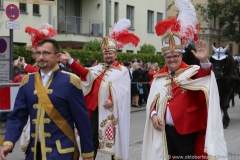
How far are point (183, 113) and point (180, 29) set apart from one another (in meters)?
1.07

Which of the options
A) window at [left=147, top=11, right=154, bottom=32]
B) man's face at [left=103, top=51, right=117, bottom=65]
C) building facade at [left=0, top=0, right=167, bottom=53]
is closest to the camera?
man's face at [left=103, top=51, right=117, bottom=65]

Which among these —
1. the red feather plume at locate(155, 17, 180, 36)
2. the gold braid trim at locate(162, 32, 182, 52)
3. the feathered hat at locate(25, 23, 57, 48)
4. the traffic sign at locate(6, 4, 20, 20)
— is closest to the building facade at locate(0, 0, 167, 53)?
the traffic sign at locate(6, 4, 20, 20)

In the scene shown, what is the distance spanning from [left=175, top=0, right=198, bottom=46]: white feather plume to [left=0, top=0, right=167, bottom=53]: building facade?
18.4 metres

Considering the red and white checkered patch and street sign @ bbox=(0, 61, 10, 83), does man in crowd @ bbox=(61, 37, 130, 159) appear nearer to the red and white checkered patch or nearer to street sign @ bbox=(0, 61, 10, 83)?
the red and white checkered patch

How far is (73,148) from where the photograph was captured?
4.86m

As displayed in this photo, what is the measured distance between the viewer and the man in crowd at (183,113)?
5.43 meters

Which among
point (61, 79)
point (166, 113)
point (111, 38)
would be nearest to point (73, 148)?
point (61, 79)

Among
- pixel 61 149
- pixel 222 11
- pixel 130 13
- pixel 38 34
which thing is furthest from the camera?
pixel 222 11

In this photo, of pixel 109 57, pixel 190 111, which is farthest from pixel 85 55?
pixel 190 111

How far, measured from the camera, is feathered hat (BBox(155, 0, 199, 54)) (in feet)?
19.1

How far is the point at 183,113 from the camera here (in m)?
5.53

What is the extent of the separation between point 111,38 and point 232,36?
3736 cm

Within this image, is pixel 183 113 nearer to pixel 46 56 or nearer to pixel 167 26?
pixel 167 26

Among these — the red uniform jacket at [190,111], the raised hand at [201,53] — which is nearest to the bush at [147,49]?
the red uniform jacket at [190,111]
